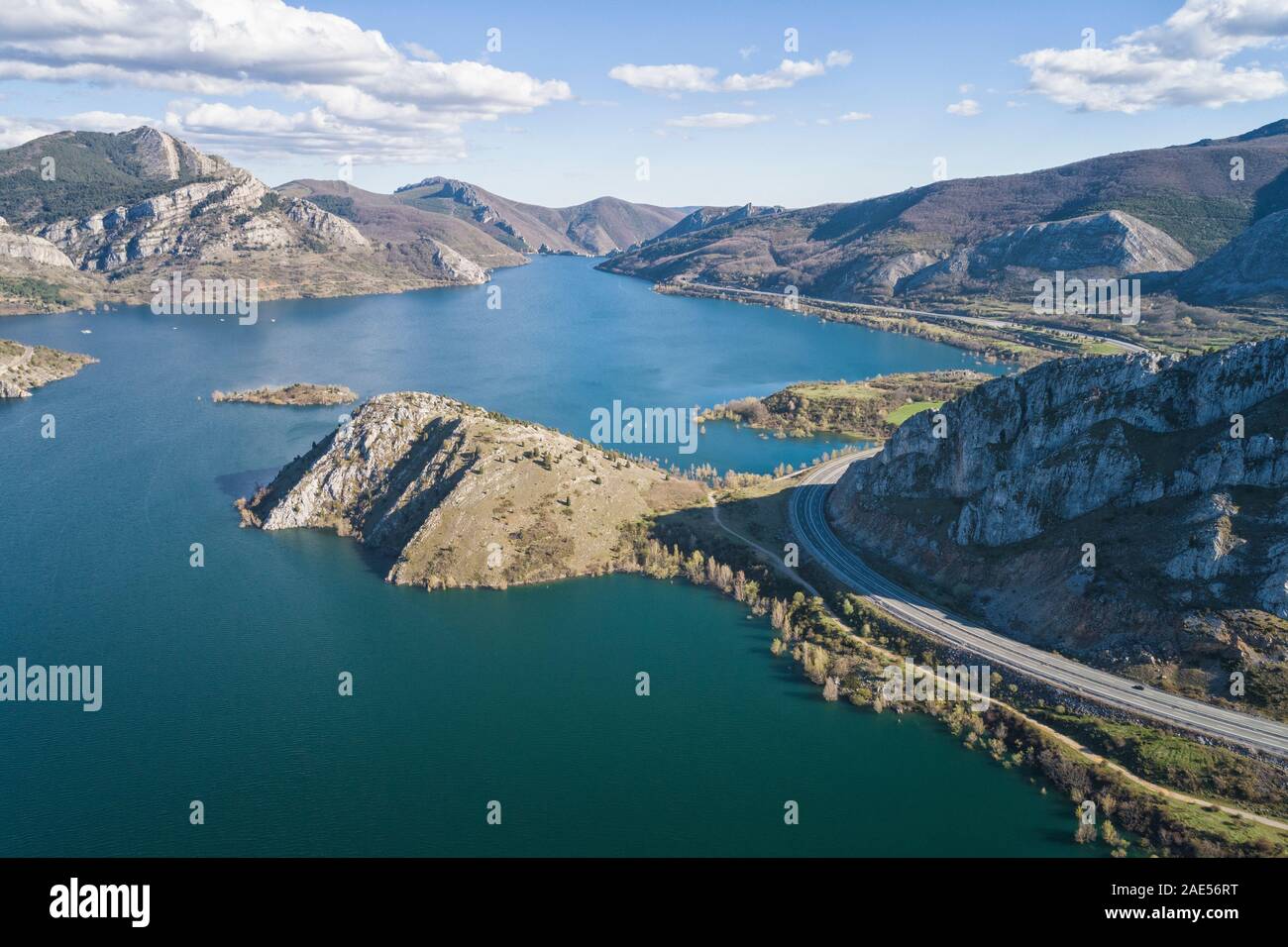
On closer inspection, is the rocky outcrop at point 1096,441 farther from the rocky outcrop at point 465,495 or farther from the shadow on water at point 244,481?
the shadow on water at point 244,481

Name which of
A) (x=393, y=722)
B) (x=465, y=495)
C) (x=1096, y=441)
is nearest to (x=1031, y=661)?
(x=1096, y=441)

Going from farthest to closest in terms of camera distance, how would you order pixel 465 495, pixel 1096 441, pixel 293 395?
pixel 293 395 → pixel 465 495 → pixel 1096 441

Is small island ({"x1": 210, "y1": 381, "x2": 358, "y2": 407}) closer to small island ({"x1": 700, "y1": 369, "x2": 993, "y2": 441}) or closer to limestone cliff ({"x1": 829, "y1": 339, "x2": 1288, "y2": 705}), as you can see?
small island ({"x1": 700, "y1": 369, "x2": 993, "y2": 441})

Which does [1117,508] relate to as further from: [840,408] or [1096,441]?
[840,408]

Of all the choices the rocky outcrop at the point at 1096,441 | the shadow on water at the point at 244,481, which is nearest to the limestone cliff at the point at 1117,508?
the rocky outcrop at the point at 1096,441

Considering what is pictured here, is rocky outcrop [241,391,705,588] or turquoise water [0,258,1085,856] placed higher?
rocky outcrop [241,391,705,588]

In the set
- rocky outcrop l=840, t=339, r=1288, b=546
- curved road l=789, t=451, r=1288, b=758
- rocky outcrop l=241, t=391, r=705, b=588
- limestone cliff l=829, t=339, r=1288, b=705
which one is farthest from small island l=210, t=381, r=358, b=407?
rocky outcrop l=840, t=339, r=1288, b=546

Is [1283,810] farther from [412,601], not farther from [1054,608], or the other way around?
[412,601]

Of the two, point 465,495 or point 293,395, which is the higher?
point 293,395
